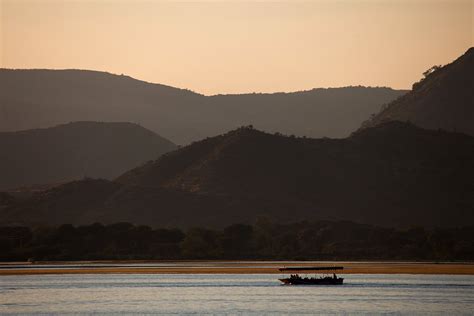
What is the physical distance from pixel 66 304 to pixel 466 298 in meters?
56.0

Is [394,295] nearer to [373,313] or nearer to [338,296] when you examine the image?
[338,296]

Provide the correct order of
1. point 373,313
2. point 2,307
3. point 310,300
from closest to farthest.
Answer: point 373,313 < point 2,307 < point 310,300

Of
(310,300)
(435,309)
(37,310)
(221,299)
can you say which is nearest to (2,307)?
(37,310)

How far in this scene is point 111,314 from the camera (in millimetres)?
158875

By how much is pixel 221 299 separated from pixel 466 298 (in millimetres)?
34736

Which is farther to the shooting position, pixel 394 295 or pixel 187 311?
pixel 394 295

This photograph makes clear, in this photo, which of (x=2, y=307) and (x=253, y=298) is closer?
(x=2, y=307)

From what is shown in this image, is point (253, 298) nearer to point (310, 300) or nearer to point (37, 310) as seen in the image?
point (310, 300)

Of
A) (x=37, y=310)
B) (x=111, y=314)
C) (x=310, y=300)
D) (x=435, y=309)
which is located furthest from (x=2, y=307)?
(x=435, y=309)

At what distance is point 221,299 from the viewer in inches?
7151

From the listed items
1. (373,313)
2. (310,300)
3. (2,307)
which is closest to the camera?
(373,313)

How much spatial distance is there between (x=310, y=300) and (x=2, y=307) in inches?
1709

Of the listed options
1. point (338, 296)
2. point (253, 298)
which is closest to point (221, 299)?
point (253, 298)

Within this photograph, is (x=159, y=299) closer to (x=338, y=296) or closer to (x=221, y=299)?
(x=221, y=299)
